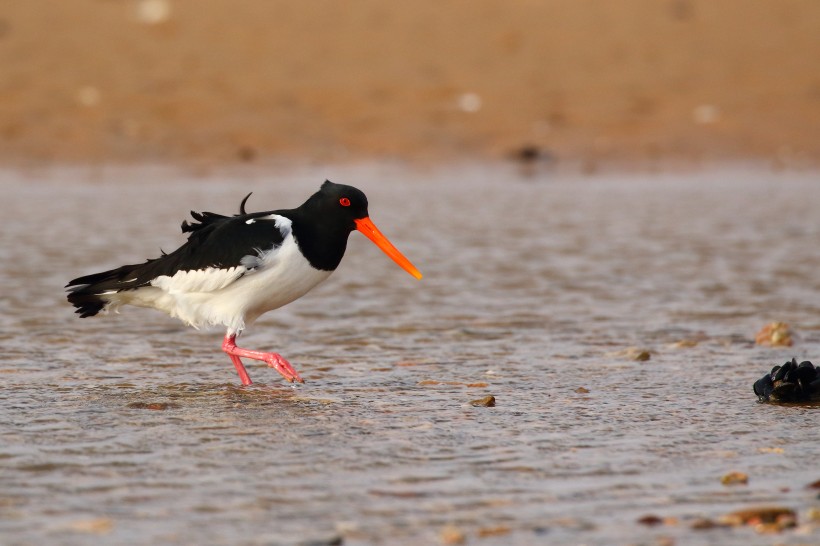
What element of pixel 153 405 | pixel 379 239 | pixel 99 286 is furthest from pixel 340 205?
pixel 153 405

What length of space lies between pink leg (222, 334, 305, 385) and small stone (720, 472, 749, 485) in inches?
95.8

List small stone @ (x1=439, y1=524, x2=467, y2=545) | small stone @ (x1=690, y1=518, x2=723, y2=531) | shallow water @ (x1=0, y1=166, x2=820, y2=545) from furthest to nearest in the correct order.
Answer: shallow water @ (x1=0, y1=166, x2=820, y2=545)
small stone @ (x1=690, y1=518, x2=723, y2=531)
small stone @ (x1=439, y1=524, x2=467, y2=545)

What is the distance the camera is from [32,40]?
1980 centimetres

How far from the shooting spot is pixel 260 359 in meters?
6.11

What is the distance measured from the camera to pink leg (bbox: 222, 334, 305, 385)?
607 centimetres

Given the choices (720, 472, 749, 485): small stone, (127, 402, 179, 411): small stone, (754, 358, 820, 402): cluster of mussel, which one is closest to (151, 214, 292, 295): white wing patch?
(127, 402, 179, 411): small stone

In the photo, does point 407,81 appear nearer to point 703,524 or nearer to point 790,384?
point 790,384

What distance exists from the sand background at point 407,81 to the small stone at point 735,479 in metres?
13.4

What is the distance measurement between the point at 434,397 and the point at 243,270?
44.8 inches

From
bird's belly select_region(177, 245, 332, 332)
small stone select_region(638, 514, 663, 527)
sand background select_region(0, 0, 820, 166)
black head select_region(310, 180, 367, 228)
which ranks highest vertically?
sand background select_region(0, 0, 820, 166)

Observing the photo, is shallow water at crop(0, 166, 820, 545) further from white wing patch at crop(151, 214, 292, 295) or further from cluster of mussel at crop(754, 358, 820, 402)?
white wing patch at crop(151, 214, 292, 295)

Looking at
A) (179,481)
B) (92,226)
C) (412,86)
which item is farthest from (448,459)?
(412,86)

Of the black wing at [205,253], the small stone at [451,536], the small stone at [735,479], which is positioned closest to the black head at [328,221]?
the black wing at [205,253]

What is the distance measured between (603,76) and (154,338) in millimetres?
13567
